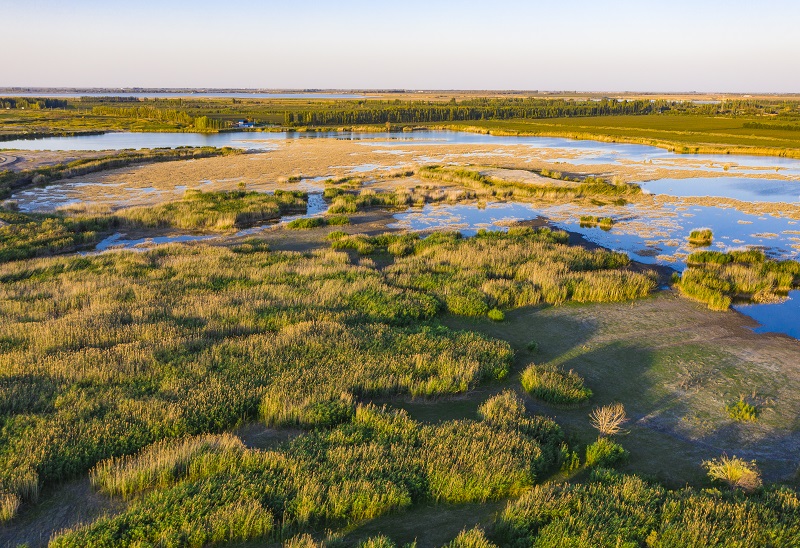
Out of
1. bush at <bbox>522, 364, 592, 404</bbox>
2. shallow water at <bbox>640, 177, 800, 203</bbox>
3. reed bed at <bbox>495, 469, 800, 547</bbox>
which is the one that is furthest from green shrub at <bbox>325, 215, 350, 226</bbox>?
shallow water at <bbox>640, 177, 800, 203</bbox>

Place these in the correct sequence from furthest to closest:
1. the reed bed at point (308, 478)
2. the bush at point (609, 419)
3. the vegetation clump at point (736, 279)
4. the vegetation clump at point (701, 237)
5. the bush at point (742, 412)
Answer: the vegetation clump at point (701, 237) → the vegetation clump at point (736, 279) → the bush at point (742, 412) → the bush at point (609, 419) → the reed bed at point (308, 478)

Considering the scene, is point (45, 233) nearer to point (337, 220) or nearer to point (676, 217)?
point (337, 220)

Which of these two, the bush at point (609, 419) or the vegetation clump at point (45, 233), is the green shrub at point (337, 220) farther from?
the bush at point (609, 419)

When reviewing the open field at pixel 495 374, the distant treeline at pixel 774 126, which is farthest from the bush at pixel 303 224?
the distant treeline at pixel 774 126

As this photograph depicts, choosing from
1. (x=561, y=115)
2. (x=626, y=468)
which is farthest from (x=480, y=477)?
(x=561, y=115)

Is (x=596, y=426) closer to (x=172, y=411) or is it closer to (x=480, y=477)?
(x=480, y=477)

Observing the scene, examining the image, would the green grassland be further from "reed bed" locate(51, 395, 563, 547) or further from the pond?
the pond

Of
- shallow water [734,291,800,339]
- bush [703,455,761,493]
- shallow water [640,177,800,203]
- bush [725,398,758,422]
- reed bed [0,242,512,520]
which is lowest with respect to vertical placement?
shallow water [734,291,800,339]
